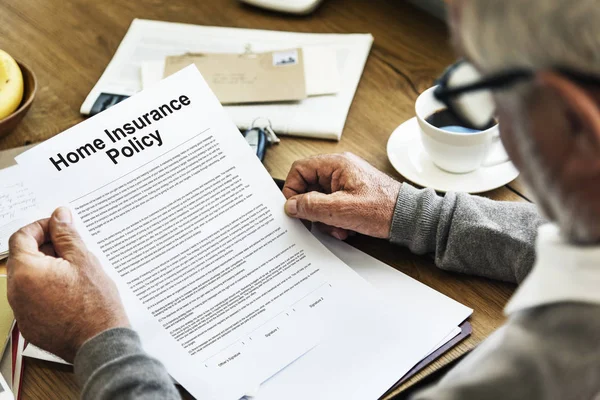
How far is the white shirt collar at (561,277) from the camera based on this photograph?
535 mm

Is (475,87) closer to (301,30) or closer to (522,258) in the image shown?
(522,258)

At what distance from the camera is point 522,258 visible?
2.77ft

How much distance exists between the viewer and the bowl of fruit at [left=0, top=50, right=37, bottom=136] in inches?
41.1

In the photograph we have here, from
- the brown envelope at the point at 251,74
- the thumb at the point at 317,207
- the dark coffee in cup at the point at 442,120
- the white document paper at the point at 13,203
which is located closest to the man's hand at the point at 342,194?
the thumb at the point at 317,207

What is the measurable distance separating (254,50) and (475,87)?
28.6 inches

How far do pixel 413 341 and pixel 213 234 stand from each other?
0.27m

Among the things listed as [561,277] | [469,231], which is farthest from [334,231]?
[561,277]

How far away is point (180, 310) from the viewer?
810 mm

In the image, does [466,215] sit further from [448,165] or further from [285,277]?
[285,277]

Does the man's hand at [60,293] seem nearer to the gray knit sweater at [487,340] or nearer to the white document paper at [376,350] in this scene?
the gray knit sweater at [487,340]

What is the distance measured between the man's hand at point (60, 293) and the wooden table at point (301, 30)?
0.31 meters

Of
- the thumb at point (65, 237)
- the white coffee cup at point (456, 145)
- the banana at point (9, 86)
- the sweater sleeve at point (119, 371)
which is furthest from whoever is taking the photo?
the banana at point (9, 86)

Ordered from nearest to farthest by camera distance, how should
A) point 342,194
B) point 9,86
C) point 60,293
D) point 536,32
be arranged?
point 536,32
point 60,293
point 342,194
point 9,86

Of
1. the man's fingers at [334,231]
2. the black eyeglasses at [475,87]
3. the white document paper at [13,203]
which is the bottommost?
the man's fingers at [334,231]
